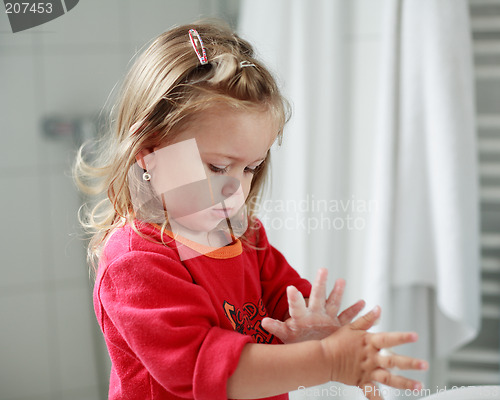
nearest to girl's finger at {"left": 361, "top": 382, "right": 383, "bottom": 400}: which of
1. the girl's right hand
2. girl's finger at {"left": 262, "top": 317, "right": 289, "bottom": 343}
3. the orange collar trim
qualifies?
the girl's right hand

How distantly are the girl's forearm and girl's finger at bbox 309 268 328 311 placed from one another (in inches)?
2.1

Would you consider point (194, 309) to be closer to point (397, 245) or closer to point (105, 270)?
point (105, 270)

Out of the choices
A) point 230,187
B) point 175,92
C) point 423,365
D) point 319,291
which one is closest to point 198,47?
point 175,92

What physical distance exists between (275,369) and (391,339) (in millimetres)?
117

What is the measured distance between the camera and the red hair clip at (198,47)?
60 cm

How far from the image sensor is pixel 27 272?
1.02m

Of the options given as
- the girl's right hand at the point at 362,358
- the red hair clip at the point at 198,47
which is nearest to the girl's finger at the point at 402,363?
the girl's right hand at the point at 362,358

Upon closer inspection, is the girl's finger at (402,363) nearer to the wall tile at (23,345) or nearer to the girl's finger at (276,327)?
the girl's finger at (276,327)

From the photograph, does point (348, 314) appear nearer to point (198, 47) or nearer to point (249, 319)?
point (249, 319)

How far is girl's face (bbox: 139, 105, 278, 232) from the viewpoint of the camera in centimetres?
59

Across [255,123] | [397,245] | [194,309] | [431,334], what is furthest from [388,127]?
[194,309]

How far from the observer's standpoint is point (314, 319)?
59 centimetres

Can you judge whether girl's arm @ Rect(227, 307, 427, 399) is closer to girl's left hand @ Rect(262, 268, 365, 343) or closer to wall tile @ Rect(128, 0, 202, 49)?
girl's left hand @ Rect(262, 268, 365, 343)

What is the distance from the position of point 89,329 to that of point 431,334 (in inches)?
29.9
